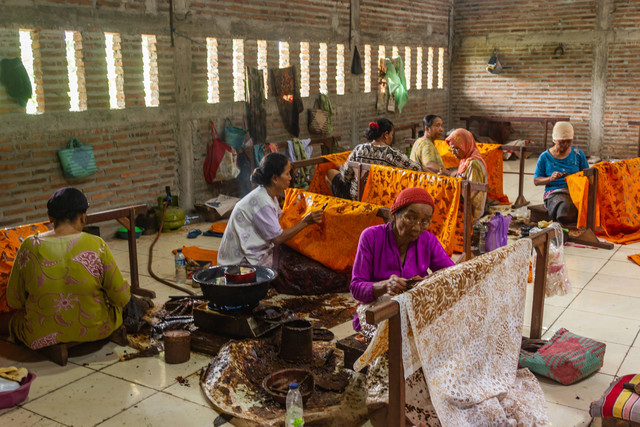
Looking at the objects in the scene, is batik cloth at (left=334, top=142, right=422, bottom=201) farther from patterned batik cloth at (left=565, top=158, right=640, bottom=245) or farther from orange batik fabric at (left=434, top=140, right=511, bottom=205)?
orange batik fabric at (left=434, top=140, right=511, bottom=205)

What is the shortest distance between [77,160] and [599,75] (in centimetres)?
1247

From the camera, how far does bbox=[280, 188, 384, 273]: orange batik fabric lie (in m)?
6.16

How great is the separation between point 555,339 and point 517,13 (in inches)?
530

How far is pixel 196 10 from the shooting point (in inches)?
374

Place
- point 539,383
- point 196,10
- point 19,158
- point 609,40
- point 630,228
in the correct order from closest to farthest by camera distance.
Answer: point 539,383, point 19,158, point 630,228, point 196,10, point 609,40

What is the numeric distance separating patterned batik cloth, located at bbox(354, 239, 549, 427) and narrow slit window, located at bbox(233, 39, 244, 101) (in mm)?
7268

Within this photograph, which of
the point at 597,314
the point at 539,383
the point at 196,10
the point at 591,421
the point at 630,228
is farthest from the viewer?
the point at 196,10

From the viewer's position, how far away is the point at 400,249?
168 inches

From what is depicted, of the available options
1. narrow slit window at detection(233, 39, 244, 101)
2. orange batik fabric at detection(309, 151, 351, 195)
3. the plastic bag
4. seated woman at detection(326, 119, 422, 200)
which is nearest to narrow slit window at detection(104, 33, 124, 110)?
narrow slit window at detection(233, 39, 244, 101)

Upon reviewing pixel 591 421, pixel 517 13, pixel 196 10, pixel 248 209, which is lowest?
pixel 591 421

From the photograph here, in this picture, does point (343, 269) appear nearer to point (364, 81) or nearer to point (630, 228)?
point (630, 228)

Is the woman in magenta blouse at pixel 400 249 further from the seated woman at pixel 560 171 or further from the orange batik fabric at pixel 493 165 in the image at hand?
the orange batik fabric at pixel 493 165

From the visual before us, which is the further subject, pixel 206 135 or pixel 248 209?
pixel 206 135

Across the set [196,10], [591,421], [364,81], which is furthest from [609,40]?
[591,421]
